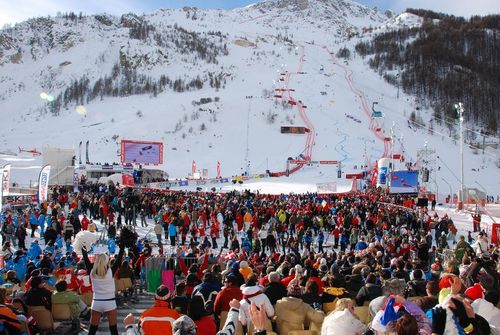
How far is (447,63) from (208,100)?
184ft

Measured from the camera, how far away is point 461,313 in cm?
407

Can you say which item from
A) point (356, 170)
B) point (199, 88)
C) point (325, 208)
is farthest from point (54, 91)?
point (325, 208)

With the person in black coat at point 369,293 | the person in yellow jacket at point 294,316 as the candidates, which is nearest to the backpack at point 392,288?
the person in black coat at point 369,293

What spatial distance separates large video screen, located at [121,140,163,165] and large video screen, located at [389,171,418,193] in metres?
20.0

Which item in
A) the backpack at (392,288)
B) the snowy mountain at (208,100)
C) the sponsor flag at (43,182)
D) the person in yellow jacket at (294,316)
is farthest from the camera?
the snowy mountain at (208,100)

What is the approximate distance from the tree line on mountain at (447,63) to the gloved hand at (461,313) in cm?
7760

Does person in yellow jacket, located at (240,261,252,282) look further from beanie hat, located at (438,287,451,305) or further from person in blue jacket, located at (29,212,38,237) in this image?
person in blue jacket, located at (29,212,38,237)

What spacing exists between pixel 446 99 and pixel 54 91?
75636 millimetres

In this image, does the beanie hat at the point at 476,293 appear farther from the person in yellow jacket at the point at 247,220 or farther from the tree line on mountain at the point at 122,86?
the tree line on mountain at the point at 122,86

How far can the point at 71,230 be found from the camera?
16750 mm

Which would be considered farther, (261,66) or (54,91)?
(54,91)

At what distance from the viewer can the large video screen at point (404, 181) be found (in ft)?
111

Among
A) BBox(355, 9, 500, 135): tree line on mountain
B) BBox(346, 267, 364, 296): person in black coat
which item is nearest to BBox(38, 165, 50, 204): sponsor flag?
BBox(346, 267, 364, 296): person in black coat

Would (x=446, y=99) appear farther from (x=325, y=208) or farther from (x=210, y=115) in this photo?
(x=325, y=208)
